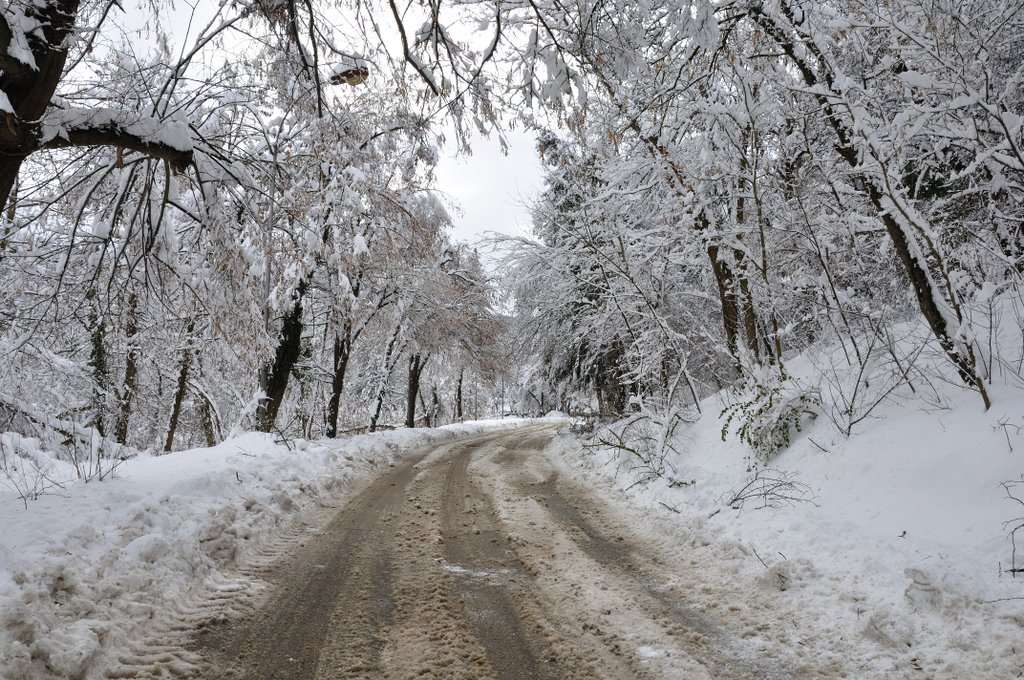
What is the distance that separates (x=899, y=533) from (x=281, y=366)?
11.2m

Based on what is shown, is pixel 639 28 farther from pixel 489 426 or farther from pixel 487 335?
pixel 489 426

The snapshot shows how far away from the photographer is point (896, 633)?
2.90 metres

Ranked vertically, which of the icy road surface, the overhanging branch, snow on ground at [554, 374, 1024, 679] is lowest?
the icy road surface

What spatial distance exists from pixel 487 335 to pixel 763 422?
13.4m

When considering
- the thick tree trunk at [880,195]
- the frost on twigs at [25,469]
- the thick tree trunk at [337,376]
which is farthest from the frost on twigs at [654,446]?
the thick tree trunk at [337,376]

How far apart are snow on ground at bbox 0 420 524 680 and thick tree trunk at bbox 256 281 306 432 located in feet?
15.5

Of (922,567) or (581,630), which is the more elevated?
(922,567)

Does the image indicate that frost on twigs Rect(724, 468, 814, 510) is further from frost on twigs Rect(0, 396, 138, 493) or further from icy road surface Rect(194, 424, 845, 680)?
frost on twigs Rect(0, 396, 138, 493)

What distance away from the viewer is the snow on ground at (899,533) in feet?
9.14

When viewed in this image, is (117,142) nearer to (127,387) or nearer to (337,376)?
(127,387)

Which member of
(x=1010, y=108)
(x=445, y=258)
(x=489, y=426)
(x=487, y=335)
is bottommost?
(x=489, y=426)

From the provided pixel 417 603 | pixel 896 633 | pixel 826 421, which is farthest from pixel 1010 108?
pixel 417 603

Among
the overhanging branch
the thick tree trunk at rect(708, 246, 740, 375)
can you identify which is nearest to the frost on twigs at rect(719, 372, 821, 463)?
the thick tree trunk at rect(708, 246, 740, 375)

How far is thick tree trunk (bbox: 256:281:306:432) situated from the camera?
37.8 ft
